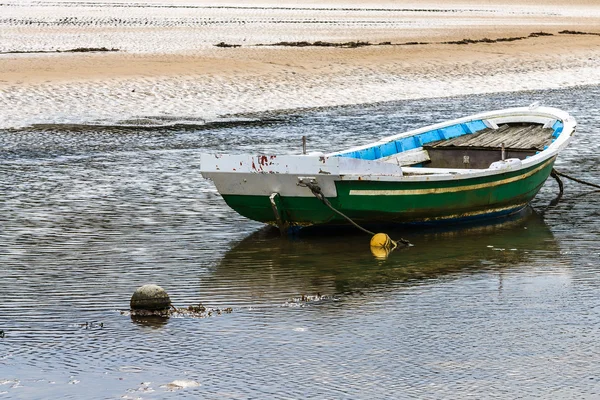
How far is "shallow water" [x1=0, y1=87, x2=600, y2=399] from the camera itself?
8.46m

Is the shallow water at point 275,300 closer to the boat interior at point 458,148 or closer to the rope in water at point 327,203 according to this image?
the rope in water at point 327,203

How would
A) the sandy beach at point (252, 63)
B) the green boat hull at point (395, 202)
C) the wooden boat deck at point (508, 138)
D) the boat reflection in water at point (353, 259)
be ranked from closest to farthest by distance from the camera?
the boat reflection in water at point (353, 259), the green boat hull at point (395, 202), the wooden boat deck at point (508, 138), the sandy beach at point (252, 63)

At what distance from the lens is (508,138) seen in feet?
53.1

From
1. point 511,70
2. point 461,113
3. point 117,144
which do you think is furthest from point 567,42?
point 117,144

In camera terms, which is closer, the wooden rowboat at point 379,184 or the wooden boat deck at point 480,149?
the wooden rowboat at point 379,184

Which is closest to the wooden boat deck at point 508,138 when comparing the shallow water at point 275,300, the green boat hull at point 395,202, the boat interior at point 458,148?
the boat interior at point 458,148

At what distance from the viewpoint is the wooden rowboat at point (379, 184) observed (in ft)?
41.3

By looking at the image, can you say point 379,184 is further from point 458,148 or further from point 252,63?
point 252,63

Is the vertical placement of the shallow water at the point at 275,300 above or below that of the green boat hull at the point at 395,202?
below

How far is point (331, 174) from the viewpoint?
41.1 ft

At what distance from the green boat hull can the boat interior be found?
4.19 ft

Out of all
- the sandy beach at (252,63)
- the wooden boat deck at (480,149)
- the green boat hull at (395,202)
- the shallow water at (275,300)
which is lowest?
the shallow water at (275,300)

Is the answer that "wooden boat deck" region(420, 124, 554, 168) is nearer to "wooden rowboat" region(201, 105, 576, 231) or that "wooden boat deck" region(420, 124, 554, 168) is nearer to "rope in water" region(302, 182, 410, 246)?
"wooden rowboat" region(201, 105, 576, 231)

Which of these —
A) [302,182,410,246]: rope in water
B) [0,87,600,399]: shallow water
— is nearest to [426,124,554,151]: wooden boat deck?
[0,87,600,399]: shallow water
